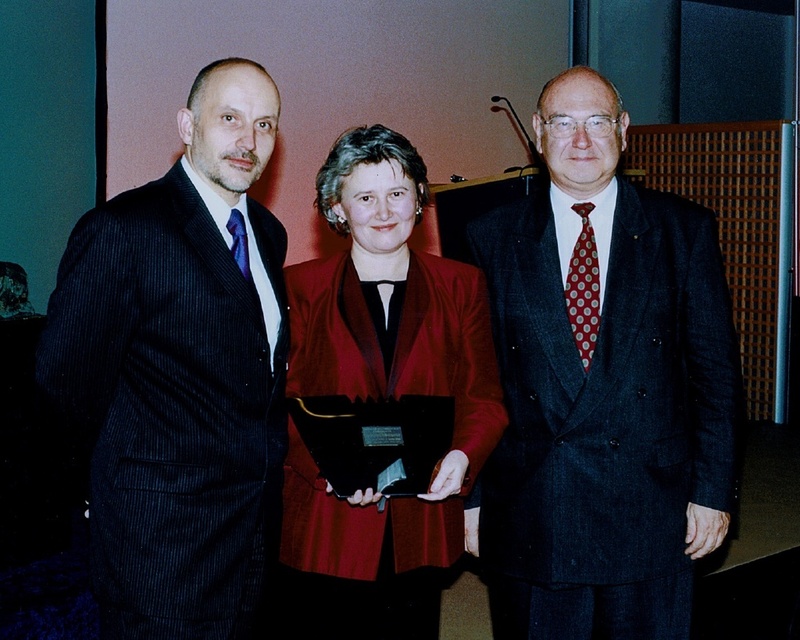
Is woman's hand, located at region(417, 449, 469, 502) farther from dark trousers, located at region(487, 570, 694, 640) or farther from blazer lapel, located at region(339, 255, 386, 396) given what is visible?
dark trousers, located at region(487, 570, 694, 640)

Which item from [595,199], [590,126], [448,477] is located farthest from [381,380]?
[590,126]

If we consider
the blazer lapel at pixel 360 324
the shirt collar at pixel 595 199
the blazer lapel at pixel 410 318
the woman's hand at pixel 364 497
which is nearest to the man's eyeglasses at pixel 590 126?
the shirt collar at pixel 595 199

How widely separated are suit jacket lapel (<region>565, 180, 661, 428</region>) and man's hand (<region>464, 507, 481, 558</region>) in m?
0.37

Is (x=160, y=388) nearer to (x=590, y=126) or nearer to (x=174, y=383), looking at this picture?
(x=174, y=383)

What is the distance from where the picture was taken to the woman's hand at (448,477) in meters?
2.02

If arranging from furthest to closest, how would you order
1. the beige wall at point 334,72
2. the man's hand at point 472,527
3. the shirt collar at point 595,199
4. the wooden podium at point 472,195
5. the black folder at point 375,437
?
the beige wall at point 334,72, the wooden podium at point 472,195, the man's hand at point 472,527, the shirt collar at point 595,199, the black folder at point 375,437

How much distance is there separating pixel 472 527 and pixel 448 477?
1.12ft

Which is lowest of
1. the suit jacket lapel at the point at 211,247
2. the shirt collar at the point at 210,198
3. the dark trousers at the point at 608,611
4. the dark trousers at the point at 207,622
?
the dark trousers at the point at 608,611

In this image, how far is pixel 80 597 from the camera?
3004mm

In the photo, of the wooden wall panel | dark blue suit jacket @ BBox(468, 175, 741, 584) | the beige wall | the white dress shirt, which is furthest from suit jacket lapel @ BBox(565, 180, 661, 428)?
the wooden wall panel

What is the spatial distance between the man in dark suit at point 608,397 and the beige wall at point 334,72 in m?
2.94

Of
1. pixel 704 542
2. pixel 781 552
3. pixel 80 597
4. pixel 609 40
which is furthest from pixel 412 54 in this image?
pixel 704 542

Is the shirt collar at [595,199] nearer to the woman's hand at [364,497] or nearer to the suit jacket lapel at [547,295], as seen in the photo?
the suit jacket lapel at [547,295]

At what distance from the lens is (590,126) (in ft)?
7.12
